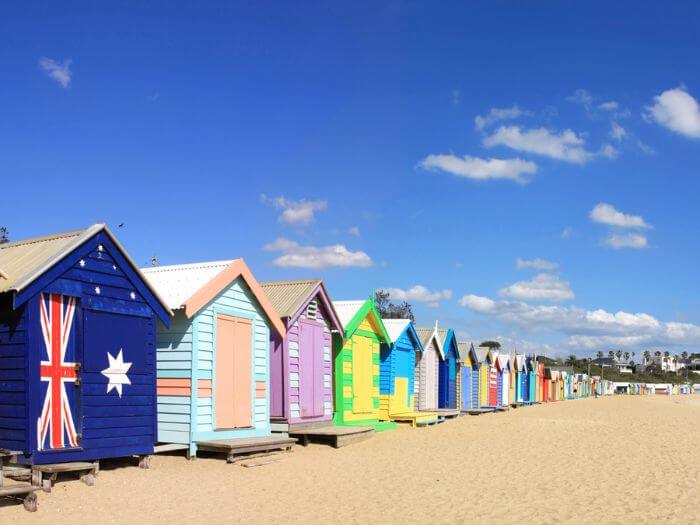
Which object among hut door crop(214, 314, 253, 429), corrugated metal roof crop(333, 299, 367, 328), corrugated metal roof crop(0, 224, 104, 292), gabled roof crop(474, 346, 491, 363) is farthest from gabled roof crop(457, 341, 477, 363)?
corrugated metal roof crop(0, 224, 104, 292)

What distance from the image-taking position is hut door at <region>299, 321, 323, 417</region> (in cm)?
1894

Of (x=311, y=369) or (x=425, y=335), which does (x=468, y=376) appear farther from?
(x=311, y=369)

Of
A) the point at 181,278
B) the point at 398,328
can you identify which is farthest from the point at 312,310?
the point at 398,328

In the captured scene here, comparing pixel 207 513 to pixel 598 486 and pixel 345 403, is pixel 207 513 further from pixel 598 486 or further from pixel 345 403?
pixel 345 403

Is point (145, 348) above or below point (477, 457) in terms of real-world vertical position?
above

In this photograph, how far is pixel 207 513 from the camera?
1010cm

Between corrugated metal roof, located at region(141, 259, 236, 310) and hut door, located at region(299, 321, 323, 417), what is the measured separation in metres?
3.87

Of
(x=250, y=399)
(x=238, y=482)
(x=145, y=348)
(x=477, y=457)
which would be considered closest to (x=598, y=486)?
(x=477, y=457)

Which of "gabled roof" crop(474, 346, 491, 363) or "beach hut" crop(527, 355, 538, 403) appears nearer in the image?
"gabled roof" crop(474, 346, 491, 363)

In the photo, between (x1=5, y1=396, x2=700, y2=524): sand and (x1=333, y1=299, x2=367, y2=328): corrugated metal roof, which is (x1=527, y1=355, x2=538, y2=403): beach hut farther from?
(x1=5, y1=396, x2=700, y2=524): sand

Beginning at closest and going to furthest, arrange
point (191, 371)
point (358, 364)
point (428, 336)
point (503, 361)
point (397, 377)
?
point (191, 371) → point (358, 364) → point (397, 377) → point (428, 336) → point (503, 361)

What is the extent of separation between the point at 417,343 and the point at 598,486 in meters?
15.6

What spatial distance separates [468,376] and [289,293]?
20.8 m

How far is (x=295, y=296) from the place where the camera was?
1905 centimetres
